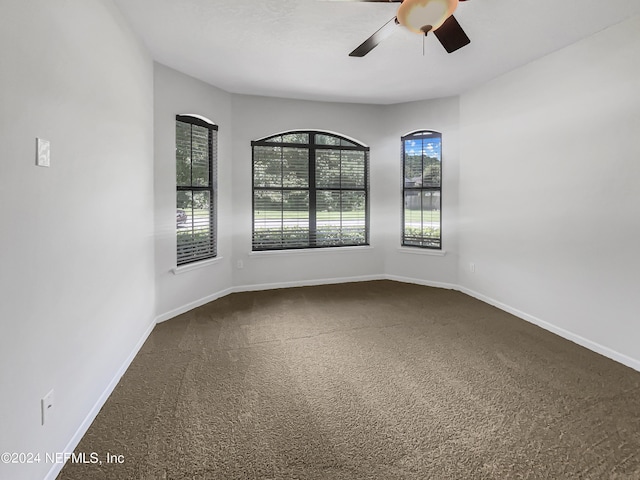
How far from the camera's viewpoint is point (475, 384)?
2318 mm

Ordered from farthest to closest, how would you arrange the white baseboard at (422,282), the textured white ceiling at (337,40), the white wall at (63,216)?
the white baseboard at (422,282) → the textured white ceiling at (337,40) → the white wall at (63,216)

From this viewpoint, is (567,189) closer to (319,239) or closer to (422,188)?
(422,188)

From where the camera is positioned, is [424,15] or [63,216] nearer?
[63,216]

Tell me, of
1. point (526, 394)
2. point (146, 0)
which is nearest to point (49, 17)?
point (146, 0)

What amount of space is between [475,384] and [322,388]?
3.46 feet

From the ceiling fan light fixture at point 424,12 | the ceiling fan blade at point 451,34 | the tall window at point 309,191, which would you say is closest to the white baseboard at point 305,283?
the tall window at point 309,191

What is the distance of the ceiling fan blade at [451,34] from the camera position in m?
2.15

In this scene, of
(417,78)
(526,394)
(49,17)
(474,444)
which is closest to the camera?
(49,17)

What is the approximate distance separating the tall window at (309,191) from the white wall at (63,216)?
2.15 metres

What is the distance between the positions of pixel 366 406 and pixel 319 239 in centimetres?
314

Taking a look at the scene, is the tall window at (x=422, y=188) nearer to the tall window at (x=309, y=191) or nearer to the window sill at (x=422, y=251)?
A: the window sill at (x=422, y=251)

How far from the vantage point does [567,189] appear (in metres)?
3.07

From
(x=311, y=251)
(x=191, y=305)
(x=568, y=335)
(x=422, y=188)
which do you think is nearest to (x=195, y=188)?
(x=191, y=305)

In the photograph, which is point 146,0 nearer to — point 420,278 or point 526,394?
point 526,394
